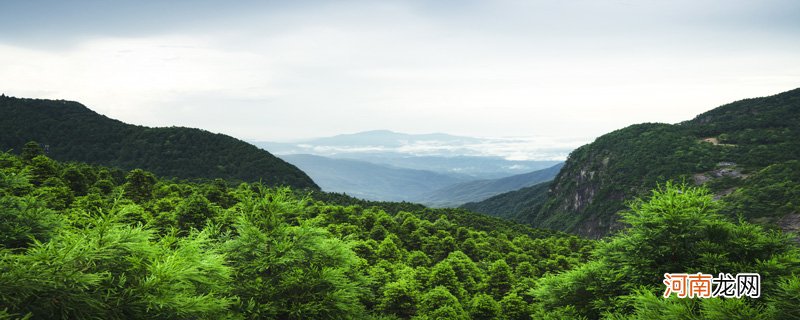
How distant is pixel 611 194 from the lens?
391 feet

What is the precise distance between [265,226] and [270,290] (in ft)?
8.99

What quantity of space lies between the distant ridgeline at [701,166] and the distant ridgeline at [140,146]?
86.9 m

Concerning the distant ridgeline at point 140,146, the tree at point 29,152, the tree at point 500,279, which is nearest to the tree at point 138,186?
the tree at point 29,152

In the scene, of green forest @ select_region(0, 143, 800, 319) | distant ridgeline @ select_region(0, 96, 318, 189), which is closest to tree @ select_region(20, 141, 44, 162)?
green forest @ select_region(0, 143, 800, 319)

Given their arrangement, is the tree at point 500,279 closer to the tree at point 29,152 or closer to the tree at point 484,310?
the tree at point 484,310

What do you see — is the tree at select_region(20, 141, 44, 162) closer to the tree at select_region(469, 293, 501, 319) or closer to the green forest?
the green forest

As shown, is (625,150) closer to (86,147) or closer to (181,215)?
(181,215)

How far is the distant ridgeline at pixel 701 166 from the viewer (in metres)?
67.6

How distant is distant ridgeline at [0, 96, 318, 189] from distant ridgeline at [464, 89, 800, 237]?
86877 millimetres

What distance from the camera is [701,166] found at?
9719 cm

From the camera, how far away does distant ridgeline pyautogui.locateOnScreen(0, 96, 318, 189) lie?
97500 millimetres
